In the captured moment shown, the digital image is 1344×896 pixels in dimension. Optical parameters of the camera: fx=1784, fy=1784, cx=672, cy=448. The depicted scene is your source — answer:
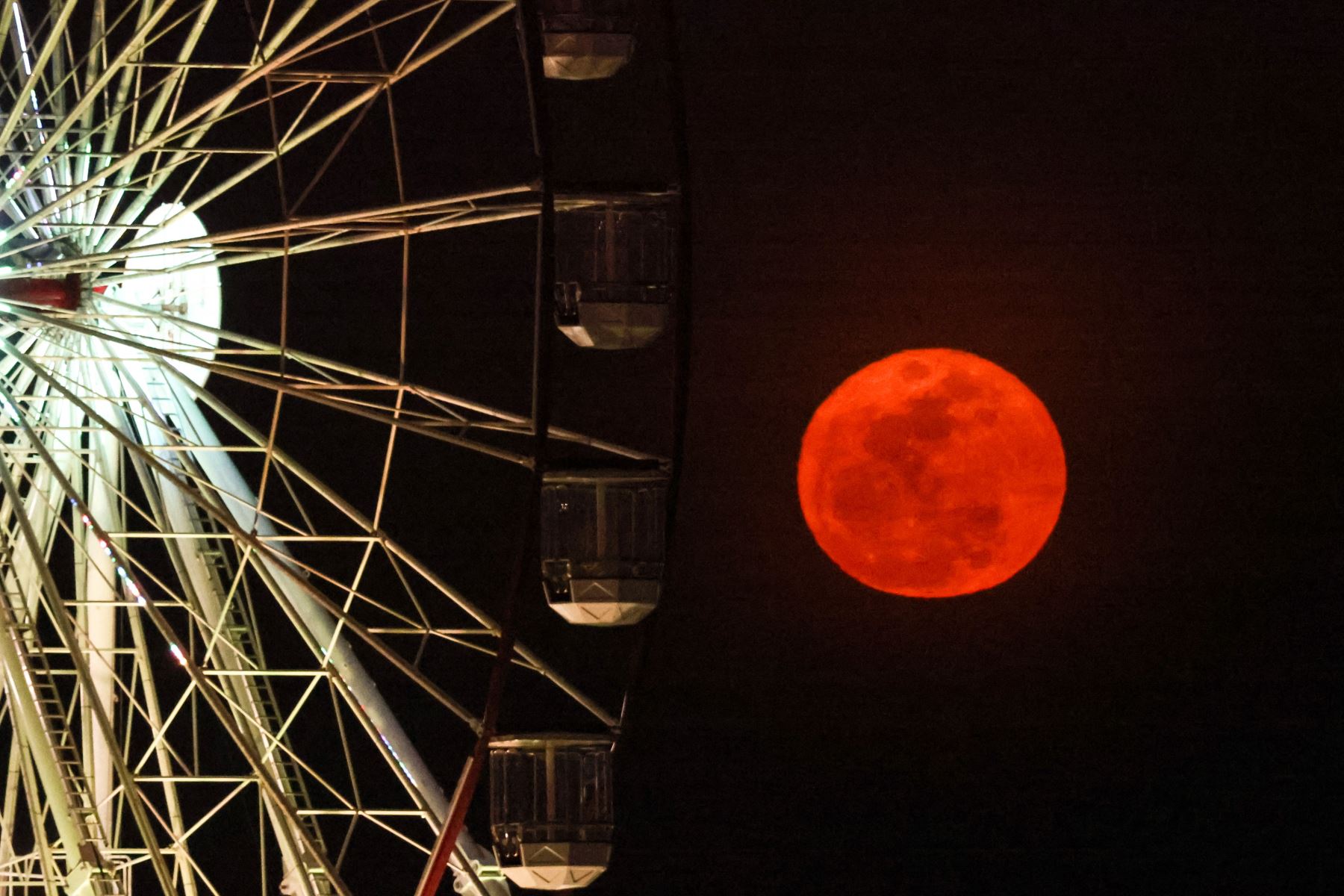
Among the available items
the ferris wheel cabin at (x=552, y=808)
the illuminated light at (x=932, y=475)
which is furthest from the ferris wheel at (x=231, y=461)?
the illuminated light at (x=932, y=475)

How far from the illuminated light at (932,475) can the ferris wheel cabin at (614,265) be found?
5.42 metres

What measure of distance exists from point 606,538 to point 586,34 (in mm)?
2254

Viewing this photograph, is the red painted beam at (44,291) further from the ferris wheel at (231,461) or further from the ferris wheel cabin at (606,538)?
the ferris wheel cabin at (606,538)

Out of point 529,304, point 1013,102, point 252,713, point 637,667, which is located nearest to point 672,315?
point 637,667

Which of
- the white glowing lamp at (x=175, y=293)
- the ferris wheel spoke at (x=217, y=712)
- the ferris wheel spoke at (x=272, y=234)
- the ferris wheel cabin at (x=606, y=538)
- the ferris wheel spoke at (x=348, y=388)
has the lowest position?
the ferris wheel spoke at (x=217, y=712)

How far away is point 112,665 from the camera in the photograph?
8977 mm

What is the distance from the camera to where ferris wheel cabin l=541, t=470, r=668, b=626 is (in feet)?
26.0

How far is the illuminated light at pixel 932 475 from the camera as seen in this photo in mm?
13133

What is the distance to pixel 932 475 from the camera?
13.7 m

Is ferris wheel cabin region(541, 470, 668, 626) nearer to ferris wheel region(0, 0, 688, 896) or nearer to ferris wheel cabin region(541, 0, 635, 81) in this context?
ferris wheel region(0, 0, 688, 896)

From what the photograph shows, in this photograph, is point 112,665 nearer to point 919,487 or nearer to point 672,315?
point 672,315

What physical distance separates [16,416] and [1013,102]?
299 inches

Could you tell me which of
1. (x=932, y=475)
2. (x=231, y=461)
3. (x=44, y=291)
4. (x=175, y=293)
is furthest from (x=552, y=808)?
(x=932, y=475)

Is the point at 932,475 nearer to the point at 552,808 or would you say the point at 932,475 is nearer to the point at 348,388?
the point at 348,388
